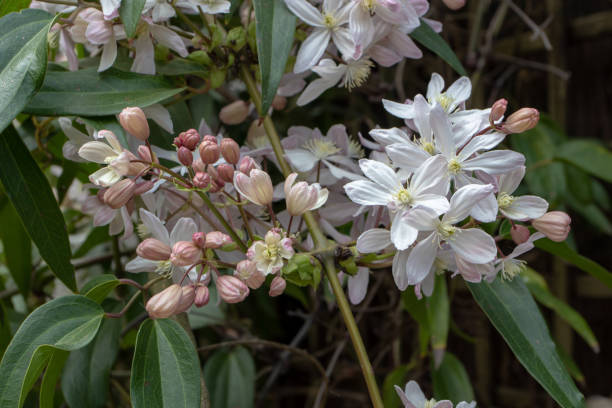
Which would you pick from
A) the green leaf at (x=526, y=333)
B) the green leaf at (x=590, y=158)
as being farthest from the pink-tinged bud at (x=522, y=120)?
the green leaf at (x=590, y=158)

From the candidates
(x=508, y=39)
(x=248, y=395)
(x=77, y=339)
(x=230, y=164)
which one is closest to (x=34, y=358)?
(x=77, y=339)

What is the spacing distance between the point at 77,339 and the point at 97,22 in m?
0.24

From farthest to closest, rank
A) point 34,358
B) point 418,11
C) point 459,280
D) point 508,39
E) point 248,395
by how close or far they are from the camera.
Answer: point 508,39 < point 459,280 < point 248,395 < point 418,11 < point 34,358

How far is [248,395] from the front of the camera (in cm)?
77

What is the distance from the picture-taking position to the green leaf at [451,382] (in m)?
0.78

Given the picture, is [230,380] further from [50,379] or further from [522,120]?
[522,120]

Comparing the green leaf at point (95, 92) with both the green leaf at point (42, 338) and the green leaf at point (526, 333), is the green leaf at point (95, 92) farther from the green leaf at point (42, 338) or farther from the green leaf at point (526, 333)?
the green leaf at point (526, 333)

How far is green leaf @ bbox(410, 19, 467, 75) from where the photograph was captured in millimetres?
542

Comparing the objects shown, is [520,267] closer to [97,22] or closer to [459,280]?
[97,22]

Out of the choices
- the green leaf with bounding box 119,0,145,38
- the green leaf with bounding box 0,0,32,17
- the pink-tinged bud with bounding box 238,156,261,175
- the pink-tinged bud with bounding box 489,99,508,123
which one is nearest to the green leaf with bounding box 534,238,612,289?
the pink-tinged bud with bounding box 489,99,508,123

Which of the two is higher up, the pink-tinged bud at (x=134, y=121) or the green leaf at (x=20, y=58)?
the green leaf at (x=20, y=58)

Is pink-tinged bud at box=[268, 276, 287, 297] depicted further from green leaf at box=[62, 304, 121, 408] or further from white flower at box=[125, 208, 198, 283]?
green leaf at box=[62, 304, 121, 408]

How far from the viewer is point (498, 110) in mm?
409

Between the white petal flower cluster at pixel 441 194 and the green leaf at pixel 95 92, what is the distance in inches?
7.6
